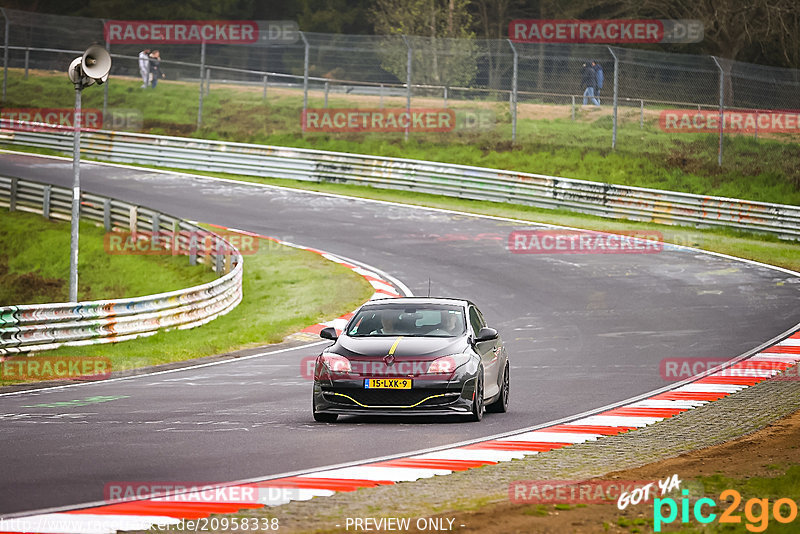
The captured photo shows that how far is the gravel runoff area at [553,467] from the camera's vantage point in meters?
7.85

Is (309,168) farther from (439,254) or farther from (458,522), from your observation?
(458,522)

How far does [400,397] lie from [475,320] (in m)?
1.94

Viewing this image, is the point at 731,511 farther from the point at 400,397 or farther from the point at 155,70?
the point at 155,70

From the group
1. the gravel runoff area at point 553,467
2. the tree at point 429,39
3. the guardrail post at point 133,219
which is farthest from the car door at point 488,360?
the tree at point 429,39

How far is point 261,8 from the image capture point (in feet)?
240

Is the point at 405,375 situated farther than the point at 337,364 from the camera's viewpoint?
No

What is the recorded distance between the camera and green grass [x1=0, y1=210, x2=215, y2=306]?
26.7 meters

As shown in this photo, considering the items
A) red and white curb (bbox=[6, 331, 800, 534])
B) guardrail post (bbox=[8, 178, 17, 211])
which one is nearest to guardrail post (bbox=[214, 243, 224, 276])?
guardrail post (bbox=[8, 178, 17, 211])

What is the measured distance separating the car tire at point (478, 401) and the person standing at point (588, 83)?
2676cm

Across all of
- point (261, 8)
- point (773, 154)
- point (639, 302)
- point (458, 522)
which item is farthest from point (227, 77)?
point (458, 522)

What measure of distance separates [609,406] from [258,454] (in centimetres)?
484

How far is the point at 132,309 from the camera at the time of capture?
1939cm
